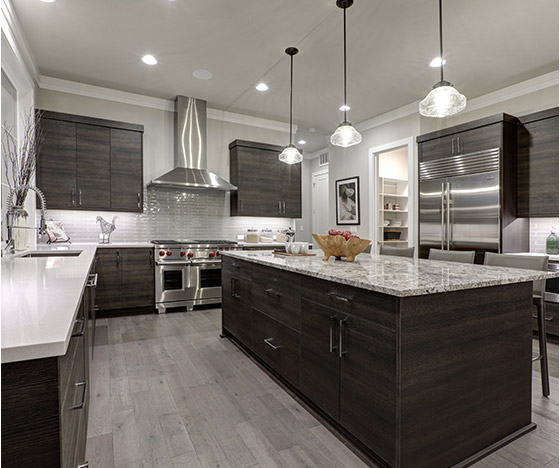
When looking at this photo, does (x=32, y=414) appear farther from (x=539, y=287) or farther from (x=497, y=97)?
(x=497, y=97)

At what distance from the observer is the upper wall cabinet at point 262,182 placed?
538 cm

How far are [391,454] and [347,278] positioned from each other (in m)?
0.75

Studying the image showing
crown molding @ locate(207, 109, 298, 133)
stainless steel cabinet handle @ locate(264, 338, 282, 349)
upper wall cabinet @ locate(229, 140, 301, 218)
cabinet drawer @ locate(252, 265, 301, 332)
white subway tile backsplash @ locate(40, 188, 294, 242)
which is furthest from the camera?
crown molding @ locate(207, 109, 298, 133)

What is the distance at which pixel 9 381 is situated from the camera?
2.09 feet

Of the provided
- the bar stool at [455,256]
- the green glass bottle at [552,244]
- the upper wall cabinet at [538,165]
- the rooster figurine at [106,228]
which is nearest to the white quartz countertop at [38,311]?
the bar stool at [455,256]

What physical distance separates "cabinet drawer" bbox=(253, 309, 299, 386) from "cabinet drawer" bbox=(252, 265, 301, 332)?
2.5 inches

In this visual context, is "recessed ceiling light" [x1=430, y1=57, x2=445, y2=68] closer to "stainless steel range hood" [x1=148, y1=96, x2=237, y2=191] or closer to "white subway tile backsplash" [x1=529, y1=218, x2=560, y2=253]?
"white subway tile backsplash" [x1=529, y1=218, x2=560, y2=253]

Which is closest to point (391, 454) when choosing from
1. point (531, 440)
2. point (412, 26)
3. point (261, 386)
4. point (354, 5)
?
point (531, 440)

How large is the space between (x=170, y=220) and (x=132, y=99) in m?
1.75

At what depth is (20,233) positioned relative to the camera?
2832 mm

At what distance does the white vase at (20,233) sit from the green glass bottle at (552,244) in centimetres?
529

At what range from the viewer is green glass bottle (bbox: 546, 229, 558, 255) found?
3947 mm

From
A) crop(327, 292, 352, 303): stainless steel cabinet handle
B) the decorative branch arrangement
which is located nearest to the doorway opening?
crop(327, 292, 352, 303): stainless steel cabinet handle

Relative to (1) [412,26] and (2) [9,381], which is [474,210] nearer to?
(1) [412,26]
